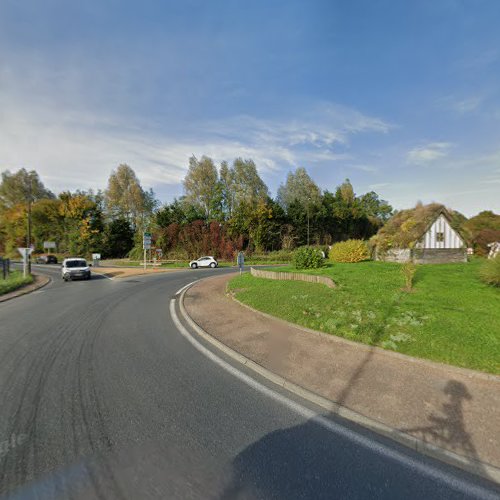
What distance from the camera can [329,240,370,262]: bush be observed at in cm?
2083

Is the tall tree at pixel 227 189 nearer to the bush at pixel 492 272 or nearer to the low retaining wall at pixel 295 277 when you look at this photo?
the low retaining wall at pixel 295 277

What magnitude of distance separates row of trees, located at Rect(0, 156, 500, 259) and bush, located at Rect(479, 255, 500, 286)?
91.7 feet

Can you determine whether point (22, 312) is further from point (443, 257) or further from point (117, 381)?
point (443, 257)

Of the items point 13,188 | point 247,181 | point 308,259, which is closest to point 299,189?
point 247,181

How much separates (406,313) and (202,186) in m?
39.3

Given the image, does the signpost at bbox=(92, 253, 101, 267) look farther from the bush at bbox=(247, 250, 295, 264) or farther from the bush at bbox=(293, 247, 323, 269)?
the bush at bbox=(293, 247, 323, 269)

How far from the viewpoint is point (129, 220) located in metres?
48.1

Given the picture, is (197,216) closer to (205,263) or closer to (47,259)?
(205,263)

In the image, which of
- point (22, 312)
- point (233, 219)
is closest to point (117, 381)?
point (22, 312)

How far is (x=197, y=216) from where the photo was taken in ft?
131

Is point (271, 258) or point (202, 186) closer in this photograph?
point (271, 258)

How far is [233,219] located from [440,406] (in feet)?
115

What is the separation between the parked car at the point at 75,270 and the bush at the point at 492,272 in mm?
21876

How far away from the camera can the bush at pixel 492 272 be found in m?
9.43
